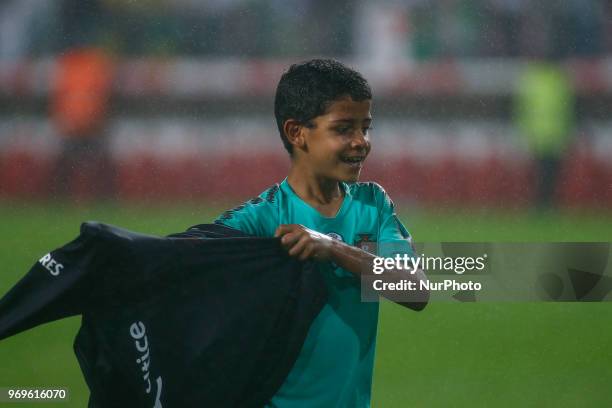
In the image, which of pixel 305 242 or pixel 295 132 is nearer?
pixel 305 242

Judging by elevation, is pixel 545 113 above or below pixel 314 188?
above

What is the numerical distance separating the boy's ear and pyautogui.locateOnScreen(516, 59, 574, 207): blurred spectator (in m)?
7.33

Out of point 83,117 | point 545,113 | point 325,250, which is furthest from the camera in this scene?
point 545,113

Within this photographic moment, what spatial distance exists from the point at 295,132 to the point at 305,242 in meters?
0.36

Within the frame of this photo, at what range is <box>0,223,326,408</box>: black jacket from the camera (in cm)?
244

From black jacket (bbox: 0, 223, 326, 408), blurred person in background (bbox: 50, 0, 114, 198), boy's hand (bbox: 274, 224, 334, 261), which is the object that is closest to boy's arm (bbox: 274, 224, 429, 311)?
boy's hand (bbox: 274, 224, 334, 261)

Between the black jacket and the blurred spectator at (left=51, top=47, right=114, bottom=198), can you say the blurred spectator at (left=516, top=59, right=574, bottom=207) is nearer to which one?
the blurred spectator at (left=51, top=47, right=114, bottom=198)

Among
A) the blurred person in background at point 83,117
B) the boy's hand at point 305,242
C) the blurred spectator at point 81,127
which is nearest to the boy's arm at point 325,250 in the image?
the boy's hand at point 305,242

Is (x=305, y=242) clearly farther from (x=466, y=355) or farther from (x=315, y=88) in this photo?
(x=466, y=355)

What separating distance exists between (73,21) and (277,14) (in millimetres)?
2095

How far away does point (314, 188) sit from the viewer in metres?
2.53

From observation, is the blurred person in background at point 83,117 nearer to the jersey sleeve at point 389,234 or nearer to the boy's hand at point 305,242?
the jersey sleeve at point 389,234

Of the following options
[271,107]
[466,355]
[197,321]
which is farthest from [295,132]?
[271,107]

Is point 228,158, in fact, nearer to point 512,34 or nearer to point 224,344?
point 512,34
